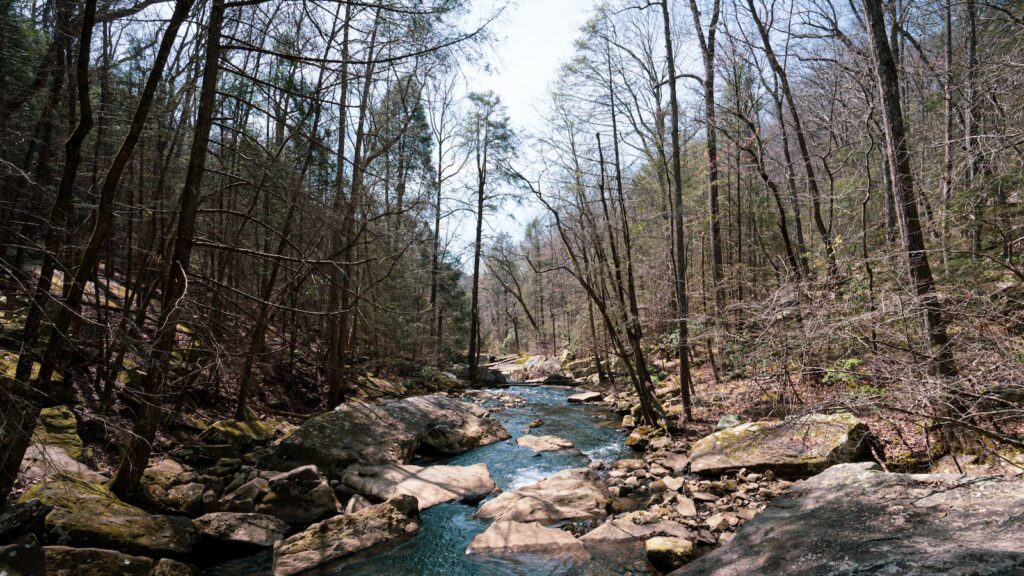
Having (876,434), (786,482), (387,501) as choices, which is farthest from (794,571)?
(876,434)

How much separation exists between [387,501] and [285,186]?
386 centimetres

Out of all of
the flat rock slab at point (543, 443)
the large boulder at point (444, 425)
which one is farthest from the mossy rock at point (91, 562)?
the flat rock slab at point (543, 443)

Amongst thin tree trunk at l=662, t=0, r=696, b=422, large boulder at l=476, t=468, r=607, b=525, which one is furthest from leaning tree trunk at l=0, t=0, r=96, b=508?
thin tree trunk at l=662, t=0, r=696, b=422

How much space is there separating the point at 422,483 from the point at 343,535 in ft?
6.07

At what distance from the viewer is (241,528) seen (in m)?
4.96

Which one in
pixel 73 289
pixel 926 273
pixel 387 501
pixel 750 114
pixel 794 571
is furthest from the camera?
pixel 750 114

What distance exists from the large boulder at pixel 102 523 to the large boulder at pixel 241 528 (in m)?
0.20

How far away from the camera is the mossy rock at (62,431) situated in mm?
5070

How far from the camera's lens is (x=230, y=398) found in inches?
356

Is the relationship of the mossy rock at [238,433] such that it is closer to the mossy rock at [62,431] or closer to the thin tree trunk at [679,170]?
the mossy rock at [62,431]

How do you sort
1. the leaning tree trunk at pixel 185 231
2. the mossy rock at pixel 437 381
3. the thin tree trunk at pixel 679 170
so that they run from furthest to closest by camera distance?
the mossy rock at pixel 437 381 < the thin tree trunk at pixel 679 170 < the leaning tree trunk at pixel 185 231

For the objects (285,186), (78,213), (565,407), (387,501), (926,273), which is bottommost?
(565,407)

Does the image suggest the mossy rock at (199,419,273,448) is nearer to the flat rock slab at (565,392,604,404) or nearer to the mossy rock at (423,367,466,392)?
the mossy rock at (423,367,466,392)

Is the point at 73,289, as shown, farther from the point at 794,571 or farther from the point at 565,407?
the point at 565,407
